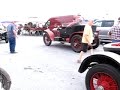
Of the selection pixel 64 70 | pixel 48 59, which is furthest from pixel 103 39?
pixel 64 70

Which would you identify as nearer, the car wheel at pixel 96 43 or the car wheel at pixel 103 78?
the car wheel at pixel 103 78

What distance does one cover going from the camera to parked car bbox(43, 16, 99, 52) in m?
13.0

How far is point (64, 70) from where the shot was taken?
839cm

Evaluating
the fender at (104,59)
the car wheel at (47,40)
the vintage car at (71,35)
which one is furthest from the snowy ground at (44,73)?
the car wheel at (47,40)

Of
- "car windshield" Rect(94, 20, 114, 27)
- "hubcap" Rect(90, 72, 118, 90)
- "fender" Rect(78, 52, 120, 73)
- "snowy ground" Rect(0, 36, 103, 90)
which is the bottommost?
"snowy ground" Rect(0, 36, 103, 90)

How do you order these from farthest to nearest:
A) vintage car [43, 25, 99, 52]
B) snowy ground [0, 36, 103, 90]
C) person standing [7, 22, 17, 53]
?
vintage car [43, 25, 99, 52], person standing [7, 22, 17, 53], snowy ground [0, 36, 103, 90]

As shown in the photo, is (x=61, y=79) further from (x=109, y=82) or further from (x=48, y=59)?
(x=48, y=59)

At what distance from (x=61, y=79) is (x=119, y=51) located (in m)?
2.25

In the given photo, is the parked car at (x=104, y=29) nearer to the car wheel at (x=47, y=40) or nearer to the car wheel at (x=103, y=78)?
the car wheel at (x=47, y=40)

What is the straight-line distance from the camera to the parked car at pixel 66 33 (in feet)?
42.8

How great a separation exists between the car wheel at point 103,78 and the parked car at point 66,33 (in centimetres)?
728

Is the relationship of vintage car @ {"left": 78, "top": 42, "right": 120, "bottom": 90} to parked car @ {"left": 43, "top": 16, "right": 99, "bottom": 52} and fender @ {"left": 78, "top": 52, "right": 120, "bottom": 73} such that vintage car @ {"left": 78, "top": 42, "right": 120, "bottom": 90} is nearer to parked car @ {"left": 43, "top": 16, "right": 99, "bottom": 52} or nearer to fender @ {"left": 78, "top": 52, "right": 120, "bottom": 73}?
fender @ {"left": 78, "top": 52, "right": 120, "bottom": 73}

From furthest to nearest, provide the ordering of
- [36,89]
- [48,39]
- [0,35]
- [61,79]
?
[0,35] → [48,39] → [61,79] → [36,89]

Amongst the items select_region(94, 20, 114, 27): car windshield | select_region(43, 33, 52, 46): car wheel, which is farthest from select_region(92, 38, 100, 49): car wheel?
select_region(43, 33, 52, 46): car wheel
